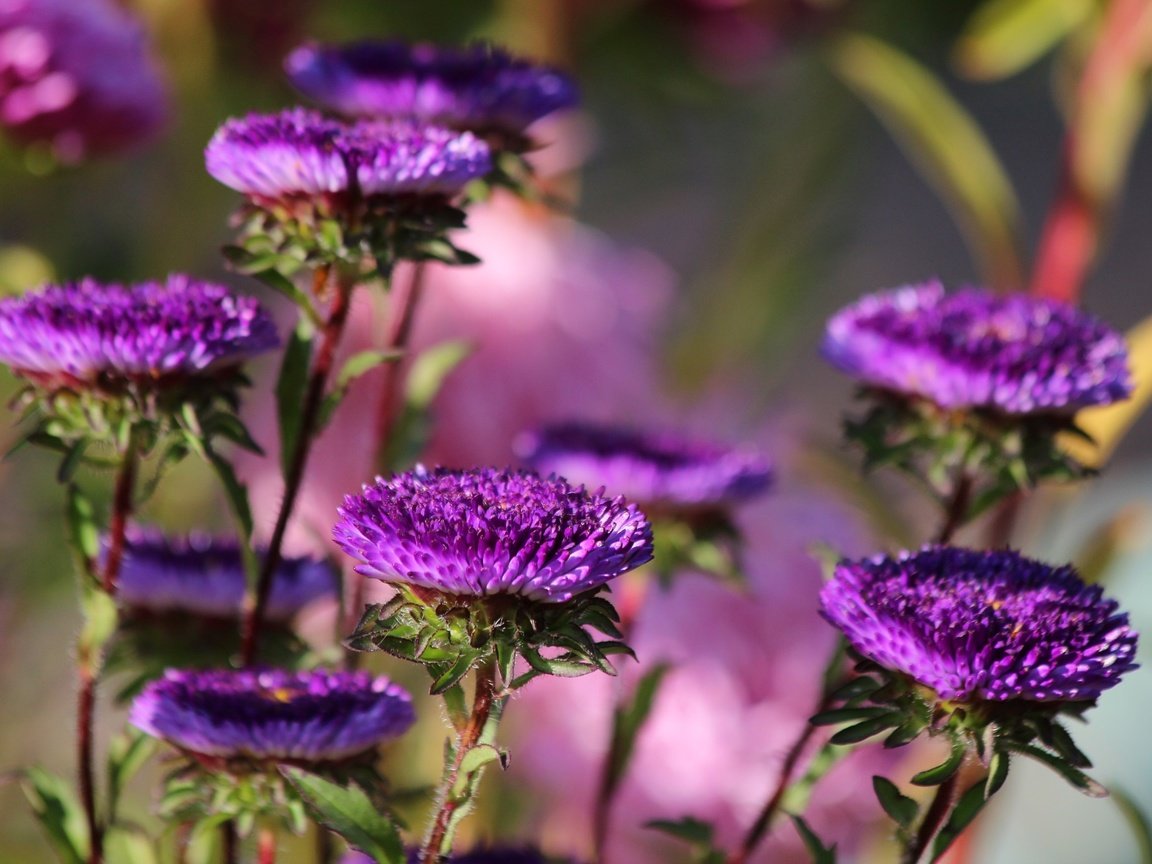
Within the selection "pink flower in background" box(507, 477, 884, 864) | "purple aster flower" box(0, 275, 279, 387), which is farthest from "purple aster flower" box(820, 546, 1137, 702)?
"pink flower in background" box(507, 477, 884, 864)

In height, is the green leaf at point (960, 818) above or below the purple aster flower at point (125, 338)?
below

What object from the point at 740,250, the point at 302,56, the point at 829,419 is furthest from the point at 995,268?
the point at 829,419

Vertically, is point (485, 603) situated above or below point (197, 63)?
below

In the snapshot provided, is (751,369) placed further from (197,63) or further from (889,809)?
(889,809)

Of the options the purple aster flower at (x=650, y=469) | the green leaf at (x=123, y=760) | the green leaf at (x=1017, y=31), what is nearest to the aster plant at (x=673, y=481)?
the purple aster flower at (x=650, y=469)

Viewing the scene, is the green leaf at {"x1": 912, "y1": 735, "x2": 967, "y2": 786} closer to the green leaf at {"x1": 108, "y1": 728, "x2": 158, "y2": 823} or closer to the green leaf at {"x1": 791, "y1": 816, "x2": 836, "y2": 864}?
the green leaf at {"x1": 791, "y1": 816, "x2": 836, "y2": 864}

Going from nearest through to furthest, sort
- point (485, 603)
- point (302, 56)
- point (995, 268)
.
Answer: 1. point (485, 603)
2. point (302, 56)
3. point (995, 268)

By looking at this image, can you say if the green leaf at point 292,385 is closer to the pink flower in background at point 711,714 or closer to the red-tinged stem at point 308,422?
the red-tinged stem at point 308,422

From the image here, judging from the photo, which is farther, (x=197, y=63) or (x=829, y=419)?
(x=829, y=419)

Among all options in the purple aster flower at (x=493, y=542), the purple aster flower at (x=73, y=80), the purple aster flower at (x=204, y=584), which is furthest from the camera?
the purple aster flower at (x=73, y=80)
